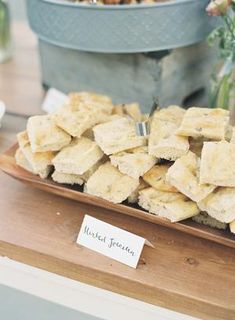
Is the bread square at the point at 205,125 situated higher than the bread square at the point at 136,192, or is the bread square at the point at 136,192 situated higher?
the bread square at the point at 205,125

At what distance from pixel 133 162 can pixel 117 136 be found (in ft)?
0.20

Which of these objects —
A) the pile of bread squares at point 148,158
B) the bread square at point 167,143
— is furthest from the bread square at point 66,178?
the bread square at point 167,143

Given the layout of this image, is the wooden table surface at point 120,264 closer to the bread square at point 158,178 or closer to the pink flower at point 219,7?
the bread square at point 158,178

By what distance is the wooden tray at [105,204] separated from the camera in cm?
60

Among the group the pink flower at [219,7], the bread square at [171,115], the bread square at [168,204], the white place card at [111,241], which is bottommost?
the white place card at [111,241]

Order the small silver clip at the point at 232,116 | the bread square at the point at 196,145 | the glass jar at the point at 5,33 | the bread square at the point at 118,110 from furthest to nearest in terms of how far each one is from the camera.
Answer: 1. the glass jar at the point at 5,33
2. the small silver clip at the point at 232,116
3. the bread square at the point at 118,110
4. the bread square at the point at 196,145

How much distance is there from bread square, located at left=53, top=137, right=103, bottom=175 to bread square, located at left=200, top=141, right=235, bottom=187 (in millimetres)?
156

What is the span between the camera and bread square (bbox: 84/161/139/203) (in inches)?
24.8

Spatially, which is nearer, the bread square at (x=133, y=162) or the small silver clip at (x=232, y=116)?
the bread square at (x=133, y=162)

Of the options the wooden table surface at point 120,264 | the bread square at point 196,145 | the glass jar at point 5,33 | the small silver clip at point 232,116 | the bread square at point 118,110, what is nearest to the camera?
the wooden table surface at point 120,264

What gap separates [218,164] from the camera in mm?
590

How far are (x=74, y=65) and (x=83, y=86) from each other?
1.9 inches

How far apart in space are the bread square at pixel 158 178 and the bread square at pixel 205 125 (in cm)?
6

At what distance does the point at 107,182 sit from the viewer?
642 mm
